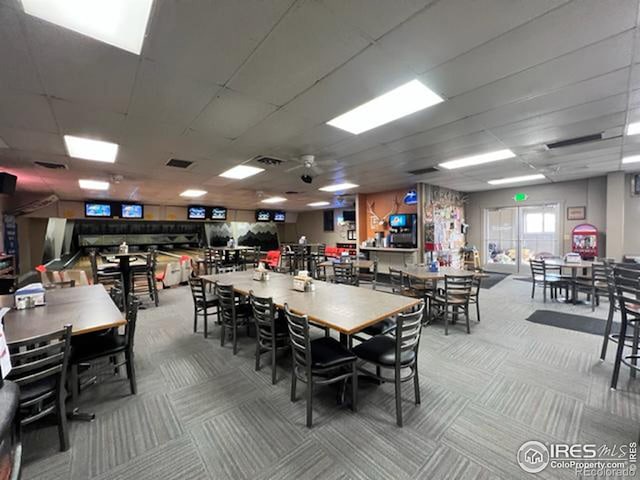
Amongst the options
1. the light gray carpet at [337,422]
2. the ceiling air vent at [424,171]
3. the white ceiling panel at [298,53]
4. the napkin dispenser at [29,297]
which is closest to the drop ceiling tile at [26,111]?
the napkin dispenser at [29,297]

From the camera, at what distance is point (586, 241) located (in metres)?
7.18

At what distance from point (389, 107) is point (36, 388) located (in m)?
3.80

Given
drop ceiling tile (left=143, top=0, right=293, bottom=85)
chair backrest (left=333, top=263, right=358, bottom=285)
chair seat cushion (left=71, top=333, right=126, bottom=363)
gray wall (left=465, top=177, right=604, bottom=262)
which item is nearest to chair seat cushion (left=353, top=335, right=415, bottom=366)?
chair seat cushion (left=71, top=333, right=126, bottom=363)

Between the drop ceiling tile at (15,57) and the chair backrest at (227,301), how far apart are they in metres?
2.58

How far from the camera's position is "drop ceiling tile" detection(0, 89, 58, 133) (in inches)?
97.3

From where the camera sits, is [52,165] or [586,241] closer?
[52,165]

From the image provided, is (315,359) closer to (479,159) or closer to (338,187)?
(479,159)

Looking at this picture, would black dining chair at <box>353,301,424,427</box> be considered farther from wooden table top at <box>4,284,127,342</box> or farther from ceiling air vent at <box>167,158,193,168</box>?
ceiling air vent at <box>167,158,193,168</box>

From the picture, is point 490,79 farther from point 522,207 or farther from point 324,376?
point 522,207

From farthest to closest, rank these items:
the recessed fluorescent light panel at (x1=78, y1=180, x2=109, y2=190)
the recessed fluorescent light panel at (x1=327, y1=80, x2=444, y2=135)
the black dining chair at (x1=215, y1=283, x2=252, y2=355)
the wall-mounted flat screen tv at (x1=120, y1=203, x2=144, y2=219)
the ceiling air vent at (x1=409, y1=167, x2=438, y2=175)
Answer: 1. the wall-mounted flat screen tv at (x1=120, y1=203, x2=144, y2=219)
2. the recessed fluorescent light panel at (x1=78, y1=180, x2=109, y2=190)
3. the ceiling air vent at (x1=409, y1=167, x2=438, y2=175)
4. the black dining chair at (x1=215, y1=283, x2=252, y2=355)
5. the recessed fluorescent light panel at (x1=327, y1=80, x2=444, y2=135)

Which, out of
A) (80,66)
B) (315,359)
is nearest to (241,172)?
(80,66)

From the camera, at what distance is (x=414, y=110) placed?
2980 millimetres

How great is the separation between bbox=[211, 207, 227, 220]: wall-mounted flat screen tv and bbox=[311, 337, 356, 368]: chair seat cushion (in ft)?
31.6

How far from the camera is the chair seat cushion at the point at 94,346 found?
2.37 m
